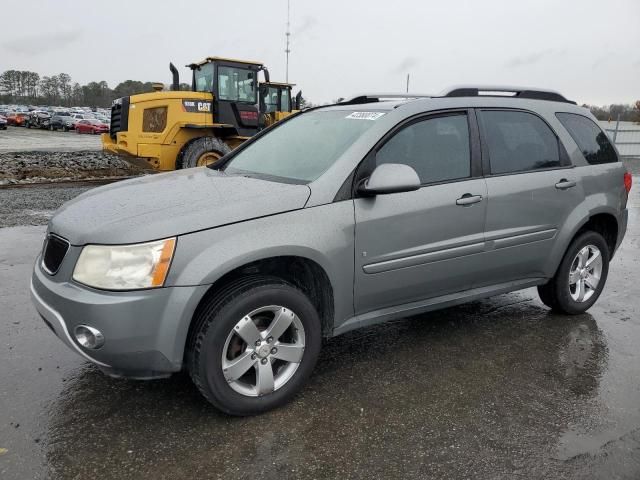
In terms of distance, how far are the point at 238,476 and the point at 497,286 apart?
2.40 meters

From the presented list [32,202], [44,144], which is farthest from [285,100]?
[44,144]

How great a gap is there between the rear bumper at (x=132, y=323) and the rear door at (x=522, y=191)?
86.3 inches

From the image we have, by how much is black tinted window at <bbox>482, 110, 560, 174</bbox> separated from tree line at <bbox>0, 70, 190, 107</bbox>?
9593cm

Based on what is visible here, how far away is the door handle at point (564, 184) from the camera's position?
420 centimetres

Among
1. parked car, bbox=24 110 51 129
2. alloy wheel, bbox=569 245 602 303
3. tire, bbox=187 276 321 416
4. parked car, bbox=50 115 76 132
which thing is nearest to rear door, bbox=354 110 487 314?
tire, bbox=187 276 321 416

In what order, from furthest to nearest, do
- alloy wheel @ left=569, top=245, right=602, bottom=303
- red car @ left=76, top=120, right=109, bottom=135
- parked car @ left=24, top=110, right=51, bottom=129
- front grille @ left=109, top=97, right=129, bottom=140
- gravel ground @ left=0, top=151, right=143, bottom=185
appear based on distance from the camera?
parked car @ left=24, top=110, right=51, bottom=129, red car @ left=76, top=120, right=109, bottom=135, front grille @ left=109, top=97, right=129, bottom=140, gravel ground @ left=0, top=151, right=143, bottom=185, alloy wheel @ left=569, top=245, right=602, bottom=303

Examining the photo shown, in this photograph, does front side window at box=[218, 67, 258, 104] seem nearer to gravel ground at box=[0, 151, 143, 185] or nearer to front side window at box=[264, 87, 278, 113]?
front side window at box=[264, 87, 278, 113]

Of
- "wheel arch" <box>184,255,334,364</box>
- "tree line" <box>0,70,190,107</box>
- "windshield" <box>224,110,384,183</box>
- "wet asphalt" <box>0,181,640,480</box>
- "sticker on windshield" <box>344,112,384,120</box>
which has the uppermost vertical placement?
"tree line" <box>0,70,190,107</box>

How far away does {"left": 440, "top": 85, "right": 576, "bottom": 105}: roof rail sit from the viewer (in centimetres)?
403

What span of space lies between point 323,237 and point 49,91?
111 m

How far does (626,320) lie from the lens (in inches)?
181

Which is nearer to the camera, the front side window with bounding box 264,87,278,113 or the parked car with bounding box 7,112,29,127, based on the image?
the front side window with bounding box 264,87,278,113

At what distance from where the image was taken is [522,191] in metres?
3.99

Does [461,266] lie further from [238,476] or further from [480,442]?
[238,476]
